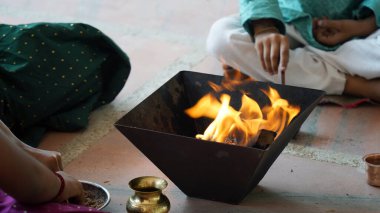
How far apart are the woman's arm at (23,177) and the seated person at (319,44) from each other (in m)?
1.22

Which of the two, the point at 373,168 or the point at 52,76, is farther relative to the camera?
the point at 52,76

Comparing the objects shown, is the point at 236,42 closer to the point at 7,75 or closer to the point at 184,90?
the point at 184,90

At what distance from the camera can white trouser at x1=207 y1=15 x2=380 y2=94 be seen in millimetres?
2746

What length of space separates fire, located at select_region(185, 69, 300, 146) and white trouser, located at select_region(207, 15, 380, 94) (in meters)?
0.60

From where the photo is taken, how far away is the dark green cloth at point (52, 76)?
2.45 m

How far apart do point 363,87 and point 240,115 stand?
770 millimetres

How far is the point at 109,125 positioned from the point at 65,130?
161 mm

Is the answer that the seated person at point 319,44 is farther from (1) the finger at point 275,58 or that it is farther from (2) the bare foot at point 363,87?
(1) the finger at point 275,58

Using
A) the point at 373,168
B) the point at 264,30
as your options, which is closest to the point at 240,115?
the point at 373,168

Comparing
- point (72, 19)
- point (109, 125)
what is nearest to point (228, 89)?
point (109, 125)

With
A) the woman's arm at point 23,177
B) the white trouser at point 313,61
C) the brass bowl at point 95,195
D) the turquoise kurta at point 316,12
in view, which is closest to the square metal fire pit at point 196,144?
the brass bowl at point 95,195

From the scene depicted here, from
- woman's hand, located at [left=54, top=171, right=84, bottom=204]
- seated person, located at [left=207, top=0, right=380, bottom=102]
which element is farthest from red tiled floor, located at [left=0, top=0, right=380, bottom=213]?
woman's hand, located at [left=54, top=171, right=84, bottom=204]

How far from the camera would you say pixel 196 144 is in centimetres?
186

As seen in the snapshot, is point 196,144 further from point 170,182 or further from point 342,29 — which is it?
Answer: point 342,29
